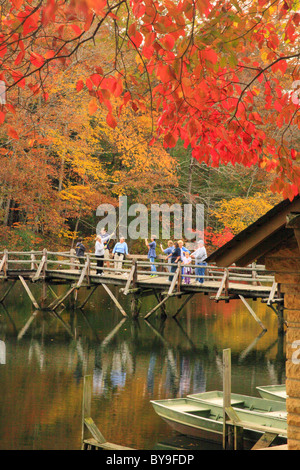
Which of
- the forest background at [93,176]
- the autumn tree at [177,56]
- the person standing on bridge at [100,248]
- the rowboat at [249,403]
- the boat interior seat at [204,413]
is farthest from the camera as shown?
the forest background at [93,176]

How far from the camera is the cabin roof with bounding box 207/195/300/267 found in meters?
6.37

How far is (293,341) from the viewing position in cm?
700

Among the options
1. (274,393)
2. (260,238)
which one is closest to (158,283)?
(274,393)

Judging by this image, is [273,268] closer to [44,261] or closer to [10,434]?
[10,434]

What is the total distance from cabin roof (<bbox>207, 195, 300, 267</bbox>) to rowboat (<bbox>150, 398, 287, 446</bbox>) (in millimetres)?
4058

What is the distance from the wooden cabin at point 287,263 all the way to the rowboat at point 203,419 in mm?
2952

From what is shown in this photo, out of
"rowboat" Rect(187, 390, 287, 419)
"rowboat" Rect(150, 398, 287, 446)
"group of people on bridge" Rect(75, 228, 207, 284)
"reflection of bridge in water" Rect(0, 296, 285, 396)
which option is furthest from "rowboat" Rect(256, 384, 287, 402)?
"group of people on bridge" Rect(75, 228, 207, 284)

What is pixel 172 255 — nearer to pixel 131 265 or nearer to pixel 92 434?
pixel 131 265

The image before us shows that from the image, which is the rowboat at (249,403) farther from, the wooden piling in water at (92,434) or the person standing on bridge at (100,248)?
the person standing on bridge at (100,248)

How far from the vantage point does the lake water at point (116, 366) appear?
11.9 metres

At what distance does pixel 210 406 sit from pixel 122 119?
2682cm

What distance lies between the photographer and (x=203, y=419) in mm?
10758

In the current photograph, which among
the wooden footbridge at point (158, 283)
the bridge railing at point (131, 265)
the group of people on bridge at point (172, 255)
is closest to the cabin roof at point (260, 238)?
the bridge railing at point (131, 265)

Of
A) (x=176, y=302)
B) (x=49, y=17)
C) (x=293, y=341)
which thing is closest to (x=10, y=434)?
(x=293, y=341)
